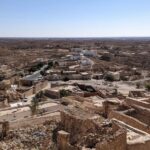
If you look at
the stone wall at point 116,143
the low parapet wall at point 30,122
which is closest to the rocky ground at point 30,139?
the low parapet wall at point 30,122

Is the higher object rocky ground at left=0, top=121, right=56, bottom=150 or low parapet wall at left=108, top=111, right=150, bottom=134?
Result: low parapet wall at left=108, top=111, right=150, bottom=134

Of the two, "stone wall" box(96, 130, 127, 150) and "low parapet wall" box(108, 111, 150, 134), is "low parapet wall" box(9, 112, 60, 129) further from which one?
"stone wall" box(96, 130, 127, 150)

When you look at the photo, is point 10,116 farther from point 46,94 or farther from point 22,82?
point 22,82

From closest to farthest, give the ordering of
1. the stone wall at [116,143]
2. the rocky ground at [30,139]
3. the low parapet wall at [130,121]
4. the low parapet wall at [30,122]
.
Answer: the stone wall at [116,143] → the rocky ground at [30,139] → the low parapet wall at [130,121] → the low parapet wall at [30,122]

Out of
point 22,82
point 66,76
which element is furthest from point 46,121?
point 66,76

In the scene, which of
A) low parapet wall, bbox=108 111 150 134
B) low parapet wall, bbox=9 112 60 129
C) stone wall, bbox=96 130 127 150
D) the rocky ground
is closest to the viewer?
stone wall, bbox=96 130 127 150

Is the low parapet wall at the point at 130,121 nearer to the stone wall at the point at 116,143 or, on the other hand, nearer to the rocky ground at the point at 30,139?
the rocky ground at the point at 30,139

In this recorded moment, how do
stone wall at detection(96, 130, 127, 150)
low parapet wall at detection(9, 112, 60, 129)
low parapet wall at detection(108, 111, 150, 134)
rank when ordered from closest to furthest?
stone wall at detection(96, 130, 127, 150), low parapet wall at detection(108, 111, 150, 134), low parapet wall at detection(9, 112, 60, 129)

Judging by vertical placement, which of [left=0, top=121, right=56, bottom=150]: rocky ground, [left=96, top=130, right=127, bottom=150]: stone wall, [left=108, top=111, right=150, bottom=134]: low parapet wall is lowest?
[left=0, top=121, right=56, bottom=150]: rocky ground

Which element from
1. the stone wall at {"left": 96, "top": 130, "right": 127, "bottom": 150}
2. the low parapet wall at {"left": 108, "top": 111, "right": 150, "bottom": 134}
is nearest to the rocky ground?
the low parapet wall at {"left": 108, "top": 111, "right": 150, "bottom": 134}
